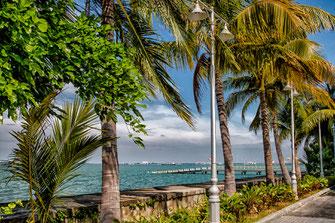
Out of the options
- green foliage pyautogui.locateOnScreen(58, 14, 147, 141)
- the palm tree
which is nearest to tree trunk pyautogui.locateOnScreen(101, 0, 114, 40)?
green foliage pyautogui.locateOnScreen(58, 14, 147, 141)

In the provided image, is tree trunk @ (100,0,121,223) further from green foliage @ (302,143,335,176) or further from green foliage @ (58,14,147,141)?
green foliage @ (302,143,335,176)

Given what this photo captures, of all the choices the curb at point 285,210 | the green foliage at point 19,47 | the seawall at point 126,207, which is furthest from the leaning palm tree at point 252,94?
the green foliage at point 19,47

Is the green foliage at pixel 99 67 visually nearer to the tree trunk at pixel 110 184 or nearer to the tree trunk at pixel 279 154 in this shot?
the tree trunk at pixel 110 184

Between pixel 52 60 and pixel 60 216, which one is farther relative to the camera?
pixel 60 216

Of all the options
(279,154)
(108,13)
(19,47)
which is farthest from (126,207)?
(279,154)

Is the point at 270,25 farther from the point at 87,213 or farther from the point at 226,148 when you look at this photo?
the point at 87,213

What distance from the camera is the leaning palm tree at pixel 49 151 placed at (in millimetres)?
4723

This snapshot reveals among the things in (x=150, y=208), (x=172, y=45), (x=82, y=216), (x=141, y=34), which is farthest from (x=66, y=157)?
(x=172, y=45)

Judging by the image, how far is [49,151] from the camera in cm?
496

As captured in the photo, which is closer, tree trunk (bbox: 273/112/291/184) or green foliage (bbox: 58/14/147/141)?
green foliage (bbox: 58/14/147/141)

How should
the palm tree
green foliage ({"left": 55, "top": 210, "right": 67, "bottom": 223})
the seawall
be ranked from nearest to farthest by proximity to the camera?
green foliage ({"left": 55, "top": 210, "right": 67, "bottom": 223}) → the seawall → the palm tree

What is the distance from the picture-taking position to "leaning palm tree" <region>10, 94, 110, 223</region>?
4.72m

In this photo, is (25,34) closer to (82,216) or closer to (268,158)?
(82,216)

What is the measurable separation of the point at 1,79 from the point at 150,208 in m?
8.51
